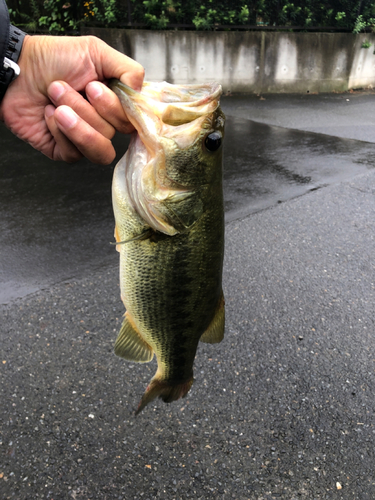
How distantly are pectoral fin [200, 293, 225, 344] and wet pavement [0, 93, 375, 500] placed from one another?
894mm

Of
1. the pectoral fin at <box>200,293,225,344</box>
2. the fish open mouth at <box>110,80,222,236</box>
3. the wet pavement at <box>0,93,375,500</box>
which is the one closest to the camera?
the fish open mouth at <box>110,80,222,236</box>

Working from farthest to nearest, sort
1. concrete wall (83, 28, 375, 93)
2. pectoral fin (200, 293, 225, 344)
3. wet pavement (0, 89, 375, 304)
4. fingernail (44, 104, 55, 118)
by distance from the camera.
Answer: concrete wall (83, 28, 375, 93), wet pavement (0, 89, 375, 304), pectoral fin (200, 293, 225, 344), fingernail (44, 104, 55, 118)

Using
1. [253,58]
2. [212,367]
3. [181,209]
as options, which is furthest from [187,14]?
[181,209]

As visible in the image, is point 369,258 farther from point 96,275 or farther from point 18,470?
point 18,470

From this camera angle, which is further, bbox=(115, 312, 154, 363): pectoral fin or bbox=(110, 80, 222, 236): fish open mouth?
bbox=(115, 312, 154, 363): pectoral fin

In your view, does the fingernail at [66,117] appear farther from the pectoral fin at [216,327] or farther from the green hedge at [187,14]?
the green hedge at [187,14]

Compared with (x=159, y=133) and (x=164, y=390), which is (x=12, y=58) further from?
(x=164, y=390)

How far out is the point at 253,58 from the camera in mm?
10023

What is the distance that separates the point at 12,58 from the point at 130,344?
1.24m

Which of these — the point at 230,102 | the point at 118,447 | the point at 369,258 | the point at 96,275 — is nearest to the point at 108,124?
the point at 118,447

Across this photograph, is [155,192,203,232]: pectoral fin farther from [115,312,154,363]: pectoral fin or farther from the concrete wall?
the concrete wall

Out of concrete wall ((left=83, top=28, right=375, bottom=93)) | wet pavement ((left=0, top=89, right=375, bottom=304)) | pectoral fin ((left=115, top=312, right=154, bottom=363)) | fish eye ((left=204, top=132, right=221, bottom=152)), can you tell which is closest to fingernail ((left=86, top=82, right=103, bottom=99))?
fish eye ((left=204, top=132, right=221, bottom=152))

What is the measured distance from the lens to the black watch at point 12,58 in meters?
1.42

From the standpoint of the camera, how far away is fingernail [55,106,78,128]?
1347 mm
